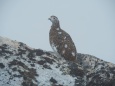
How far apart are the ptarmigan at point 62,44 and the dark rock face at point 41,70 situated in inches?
49.7

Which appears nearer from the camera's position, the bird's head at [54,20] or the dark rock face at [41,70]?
the dark rock face at [41,70]

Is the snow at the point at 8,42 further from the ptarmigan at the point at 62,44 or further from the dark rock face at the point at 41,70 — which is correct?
the ptarmigan at the point at 62,44

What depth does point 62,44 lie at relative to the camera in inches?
635

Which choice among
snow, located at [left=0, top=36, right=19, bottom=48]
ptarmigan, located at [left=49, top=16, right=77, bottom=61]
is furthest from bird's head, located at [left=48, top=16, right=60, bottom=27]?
snow, located at [left=0, top=36, right=19, bottom=48]

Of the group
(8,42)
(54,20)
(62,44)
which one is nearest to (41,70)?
(8,42)

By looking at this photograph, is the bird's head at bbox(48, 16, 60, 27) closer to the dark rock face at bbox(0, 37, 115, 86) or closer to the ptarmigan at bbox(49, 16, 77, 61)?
the ptarmigan at bbox(49, 16, 77, 61)

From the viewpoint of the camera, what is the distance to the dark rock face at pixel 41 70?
11.0 metres

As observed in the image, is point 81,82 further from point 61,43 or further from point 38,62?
point 61,43

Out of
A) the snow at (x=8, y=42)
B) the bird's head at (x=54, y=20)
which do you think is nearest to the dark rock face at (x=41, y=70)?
the snow at (x=8, y=42)

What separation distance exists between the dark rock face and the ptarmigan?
1.26 m

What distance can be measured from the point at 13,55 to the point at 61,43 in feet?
13.4

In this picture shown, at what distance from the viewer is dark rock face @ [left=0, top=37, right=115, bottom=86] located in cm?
1101

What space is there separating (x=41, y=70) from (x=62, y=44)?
419 cm

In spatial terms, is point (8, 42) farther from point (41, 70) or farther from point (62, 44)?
point (62, 44)
